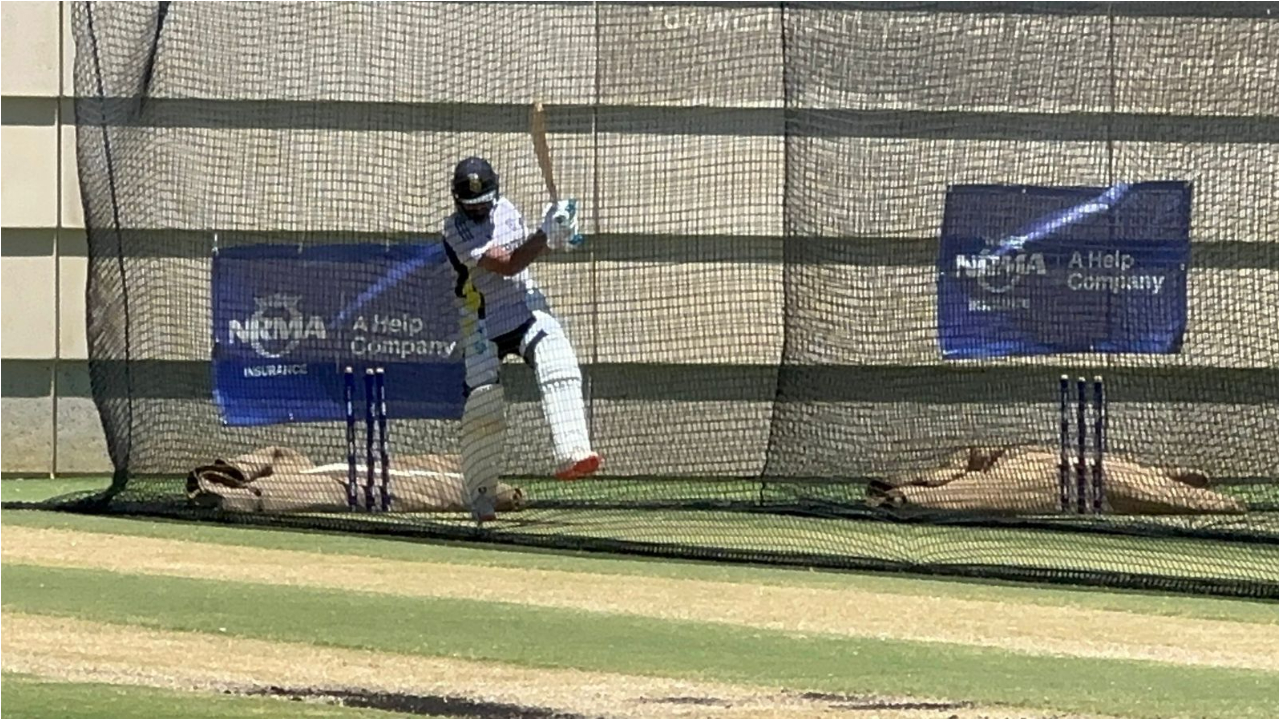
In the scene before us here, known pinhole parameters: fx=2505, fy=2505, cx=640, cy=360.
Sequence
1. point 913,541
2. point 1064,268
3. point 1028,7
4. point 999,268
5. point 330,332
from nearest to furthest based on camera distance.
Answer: point 913,541 → point 1064,268 → point 999,268 → point 330,332 → point 1028,7

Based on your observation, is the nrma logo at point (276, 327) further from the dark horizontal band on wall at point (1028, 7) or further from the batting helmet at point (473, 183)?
the batting helmet at point (473, 183)

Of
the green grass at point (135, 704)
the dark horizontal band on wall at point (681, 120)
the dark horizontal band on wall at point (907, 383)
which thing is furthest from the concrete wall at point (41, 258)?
the green grass at point (135, 704)

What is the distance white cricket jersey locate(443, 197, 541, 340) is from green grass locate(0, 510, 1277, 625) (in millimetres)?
1360

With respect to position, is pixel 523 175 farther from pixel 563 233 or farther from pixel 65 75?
pixel 563 233

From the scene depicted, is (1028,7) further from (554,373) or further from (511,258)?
(511,258)

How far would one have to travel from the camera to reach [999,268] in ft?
56.5

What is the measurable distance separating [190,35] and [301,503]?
4117mm

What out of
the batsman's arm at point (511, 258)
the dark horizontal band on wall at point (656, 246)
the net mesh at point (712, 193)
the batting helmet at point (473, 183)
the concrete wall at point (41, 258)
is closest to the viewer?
the batsman's arm at point (511, 258)

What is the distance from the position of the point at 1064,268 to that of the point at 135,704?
9.88m

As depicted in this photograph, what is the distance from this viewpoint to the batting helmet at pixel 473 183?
42.4 feet

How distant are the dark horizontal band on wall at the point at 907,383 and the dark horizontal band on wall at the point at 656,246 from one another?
2.61 ft

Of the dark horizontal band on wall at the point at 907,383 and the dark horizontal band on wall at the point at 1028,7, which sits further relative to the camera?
the dark horizontal band on wall at the point at 907,383

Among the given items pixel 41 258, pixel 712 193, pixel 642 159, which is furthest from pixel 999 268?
pixel 41 258

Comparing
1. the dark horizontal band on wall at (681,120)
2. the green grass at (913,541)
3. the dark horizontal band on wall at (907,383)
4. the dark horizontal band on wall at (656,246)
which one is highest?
the dark horizontal band on wall at (681,120)
